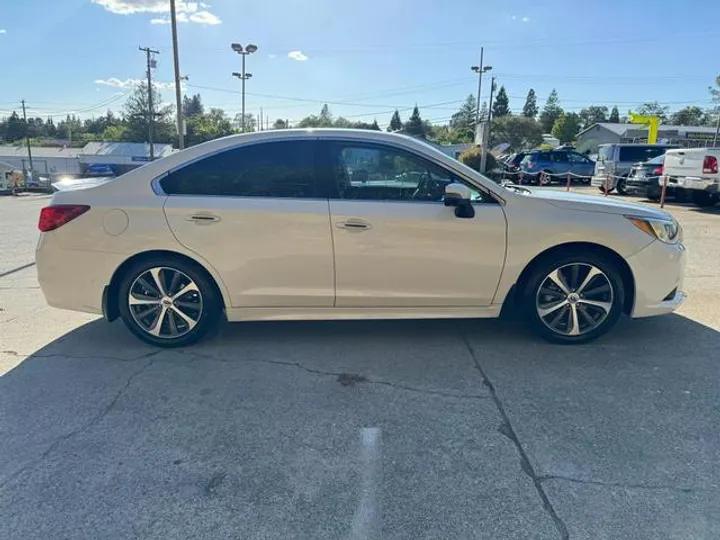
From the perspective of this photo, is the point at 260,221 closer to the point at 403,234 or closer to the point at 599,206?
the point at 403,234

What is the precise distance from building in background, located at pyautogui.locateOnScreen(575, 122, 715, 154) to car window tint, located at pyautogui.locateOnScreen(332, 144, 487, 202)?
187ft

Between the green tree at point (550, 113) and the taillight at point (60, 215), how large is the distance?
93761mm

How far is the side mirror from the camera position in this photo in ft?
11.6

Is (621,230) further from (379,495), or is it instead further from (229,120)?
(229,120)

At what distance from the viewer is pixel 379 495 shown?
224 cm

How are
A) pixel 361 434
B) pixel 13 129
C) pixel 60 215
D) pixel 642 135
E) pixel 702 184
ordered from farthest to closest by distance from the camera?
pixel 13 129
pixel 642 135
pixel 702 184
pixel 60 215
pixel 361 434

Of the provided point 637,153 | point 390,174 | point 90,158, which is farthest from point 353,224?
point 90,158

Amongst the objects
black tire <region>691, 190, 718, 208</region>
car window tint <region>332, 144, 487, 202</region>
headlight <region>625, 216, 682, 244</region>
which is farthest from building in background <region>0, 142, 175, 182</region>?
headlight <region>625, 216, 682, 244</region>

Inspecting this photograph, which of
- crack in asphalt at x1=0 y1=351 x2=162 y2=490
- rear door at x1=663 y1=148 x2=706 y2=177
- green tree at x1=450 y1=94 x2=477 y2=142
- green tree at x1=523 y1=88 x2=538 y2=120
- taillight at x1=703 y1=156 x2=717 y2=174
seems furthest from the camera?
green tree at x1=523 y1=88 x2=538 y2=120

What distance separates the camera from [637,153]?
20109 mm

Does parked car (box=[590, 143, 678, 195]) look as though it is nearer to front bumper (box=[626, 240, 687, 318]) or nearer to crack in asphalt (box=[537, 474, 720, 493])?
Result: front bumper (box=[626, 240, 687, 318])

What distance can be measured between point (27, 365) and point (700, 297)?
633cm

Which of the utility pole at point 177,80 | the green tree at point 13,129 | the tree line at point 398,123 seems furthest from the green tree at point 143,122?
the utility pole at point 177,80

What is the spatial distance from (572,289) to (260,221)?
250 centimetres
